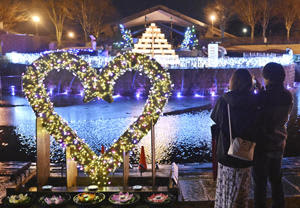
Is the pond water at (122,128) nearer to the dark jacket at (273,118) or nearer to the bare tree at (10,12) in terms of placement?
the dark jacket at (273,118)

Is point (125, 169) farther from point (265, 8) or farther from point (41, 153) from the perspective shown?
point (265, 8)

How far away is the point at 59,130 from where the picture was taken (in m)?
5.08

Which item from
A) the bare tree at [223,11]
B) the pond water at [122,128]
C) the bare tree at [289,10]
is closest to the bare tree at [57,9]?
the bare tree at [223,11]

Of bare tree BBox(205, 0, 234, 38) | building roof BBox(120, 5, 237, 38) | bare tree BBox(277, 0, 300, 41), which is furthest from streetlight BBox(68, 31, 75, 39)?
bare tree BBox(277, 0, 300, 41)

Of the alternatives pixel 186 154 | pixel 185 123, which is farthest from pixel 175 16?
pixel 186 154

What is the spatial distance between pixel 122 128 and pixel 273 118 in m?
7.18

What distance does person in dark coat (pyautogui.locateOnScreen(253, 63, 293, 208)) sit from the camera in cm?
396

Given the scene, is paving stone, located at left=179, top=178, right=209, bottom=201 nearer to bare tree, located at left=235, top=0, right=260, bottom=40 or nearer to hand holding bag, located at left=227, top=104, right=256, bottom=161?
hand holding bag, located at left=227, top=104, right=256, bottom=161

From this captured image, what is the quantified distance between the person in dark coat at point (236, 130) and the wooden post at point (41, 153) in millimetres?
2580

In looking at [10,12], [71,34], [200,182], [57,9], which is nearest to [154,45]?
[200,182]

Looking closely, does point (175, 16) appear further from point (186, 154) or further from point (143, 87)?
point (186, 154)

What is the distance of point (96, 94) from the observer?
16.0ft

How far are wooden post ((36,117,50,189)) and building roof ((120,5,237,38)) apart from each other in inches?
1488

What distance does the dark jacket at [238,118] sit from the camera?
3.71 metres
